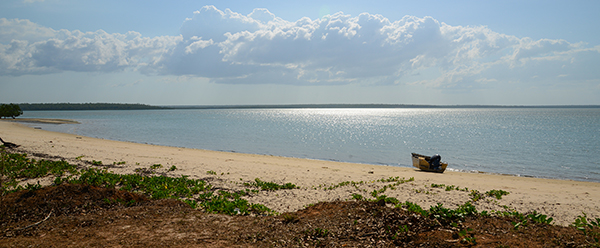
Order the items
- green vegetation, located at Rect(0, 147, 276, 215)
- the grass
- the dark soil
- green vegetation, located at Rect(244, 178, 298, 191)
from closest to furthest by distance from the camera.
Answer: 1. the dark soil
2. the grass
3. green vegetation, located at Rect(0, 147, 276, 215)
4. green vegetation, located at Rect(244, 178, 298, 191)

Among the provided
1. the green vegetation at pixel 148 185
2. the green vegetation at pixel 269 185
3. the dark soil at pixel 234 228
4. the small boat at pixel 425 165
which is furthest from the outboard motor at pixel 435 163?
the dark soil at pixel 234 228

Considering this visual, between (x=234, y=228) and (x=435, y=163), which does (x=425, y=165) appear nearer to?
(x=435, y=163)

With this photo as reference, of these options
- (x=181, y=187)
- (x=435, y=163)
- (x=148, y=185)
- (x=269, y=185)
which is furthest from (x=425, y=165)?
(x=148, y=185)

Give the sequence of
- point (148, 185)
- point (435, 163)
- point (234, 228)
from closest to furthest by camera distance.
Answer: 1. point (234, 228)
2. point (148, 185)
3. point (435, 163)

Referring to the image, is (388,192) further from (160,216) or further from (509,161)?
(509,161)

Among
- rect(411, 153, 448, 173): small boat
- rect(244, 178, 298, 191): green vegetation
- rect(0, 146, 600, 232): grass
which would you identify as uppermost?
rect(0, 146, 600, 232): grass

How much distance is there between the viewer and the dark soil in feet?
20.9

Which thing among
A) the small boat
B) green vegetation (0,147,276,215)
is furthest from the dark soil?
the small boat

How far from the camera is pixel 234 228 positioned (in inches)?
297

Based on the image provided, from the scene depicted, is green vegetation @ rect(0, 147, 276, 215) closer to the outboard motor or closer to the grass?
the grass

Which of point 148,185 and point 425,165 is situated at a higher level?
point 148,185

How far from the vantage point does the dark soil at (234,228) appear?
6363 mm

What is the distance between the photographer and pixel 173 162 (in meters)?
17.0

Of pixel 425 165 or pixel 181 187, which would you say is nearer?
pixel 181 187
